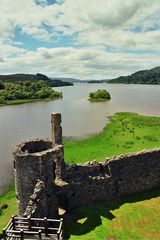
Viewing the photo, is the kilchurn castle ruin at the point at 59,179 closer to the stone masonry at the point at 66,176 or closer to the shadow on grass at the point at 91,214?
the stone masonry at the point at 66,176

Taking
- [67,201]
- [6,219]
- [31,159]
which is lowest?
[6,219]

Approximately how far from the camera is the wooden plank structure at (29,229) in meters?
18.5

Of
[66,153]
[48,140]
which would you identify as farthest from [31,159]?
[66,153]

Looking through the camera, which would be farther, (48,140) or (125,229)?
(48,140)

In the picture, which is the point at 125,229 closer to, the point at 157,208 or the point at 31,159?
the point at 157,208

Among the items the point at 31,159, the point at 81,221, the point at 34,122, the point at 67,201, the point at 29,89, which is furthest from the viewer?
the point at 29,89

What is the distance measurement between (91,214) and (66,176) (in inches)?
155

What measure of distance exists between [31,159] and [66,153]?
78.0 feet

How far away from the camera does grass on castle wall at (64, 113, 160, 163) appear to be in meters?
44.9

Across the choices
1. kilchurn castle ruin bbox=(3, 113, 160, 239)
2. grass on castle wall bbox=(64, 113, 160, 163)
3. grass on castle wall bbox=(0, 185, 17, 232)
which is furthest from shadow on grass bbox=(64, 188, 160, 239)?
grass on castle wall bbox=(64, 113, 160, 163)

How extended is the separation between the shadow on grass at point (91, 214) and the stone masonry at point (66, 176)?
0.57 m

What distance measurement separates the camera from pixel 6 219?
27.8 metres

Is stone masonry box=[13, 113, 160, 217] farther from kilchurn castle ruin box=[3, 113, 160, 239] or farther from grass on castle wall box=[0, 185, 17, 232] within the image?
grass on castle wall box=[0, 185, 17, 232]

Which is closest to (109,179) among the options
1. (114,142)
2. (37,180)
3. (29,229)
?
(37,180)
